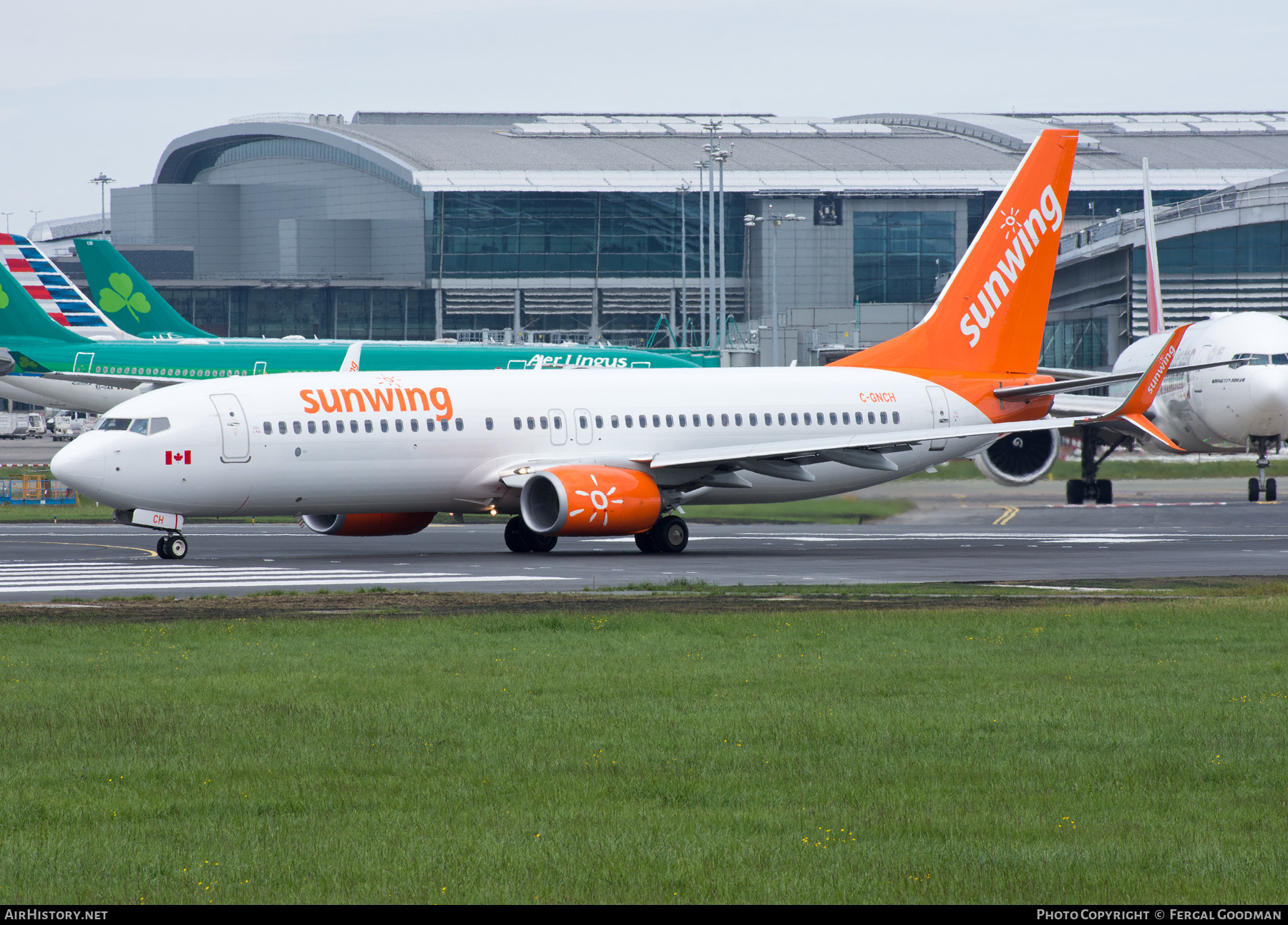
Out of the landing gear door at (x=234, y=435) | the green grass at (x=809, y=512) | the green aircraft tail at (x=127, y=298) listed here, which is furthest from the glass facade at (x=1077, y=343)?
the landing gear door at (x=234, y=435)

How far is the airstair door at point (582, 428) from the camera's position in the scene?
32.7 m

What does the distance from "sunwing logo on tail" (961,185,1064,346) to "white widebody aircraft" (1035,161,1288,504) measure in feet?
16.4

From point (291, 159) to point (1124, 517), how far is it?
367 ft

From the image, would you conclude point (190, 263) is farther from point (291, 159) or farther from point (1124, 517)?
point (1124, 517)

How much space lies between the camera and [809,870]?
319 inches

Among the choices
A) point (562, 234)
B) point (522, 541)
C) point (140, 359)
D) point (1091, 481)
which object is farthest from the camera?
point (562, 234)

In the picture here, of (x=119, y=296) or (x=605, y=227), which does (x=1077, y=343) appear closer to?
(x=119, y=296)

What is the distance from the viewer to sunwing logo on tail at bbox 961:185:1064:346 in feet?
121

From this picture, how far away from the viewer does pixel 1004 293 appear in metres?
→ 37.3

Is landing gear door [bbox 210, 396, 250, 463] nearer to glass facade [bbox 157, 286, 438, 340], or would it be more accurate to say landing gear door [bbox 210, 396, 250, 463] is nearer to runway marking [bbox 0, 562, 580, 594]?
runway marking [bbox 0, 562, 580, 594]

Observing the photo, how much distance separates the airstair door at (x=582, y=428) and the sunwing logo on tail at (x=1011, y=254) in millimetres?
9850

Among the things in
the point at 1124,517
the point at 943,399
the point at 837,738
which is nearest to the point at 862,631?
the point at 837,738

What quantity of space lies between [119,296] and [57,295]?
6539 mm

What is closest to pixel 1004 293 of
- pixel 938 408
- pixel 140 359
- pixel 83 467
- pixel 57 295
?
pixel 938 408
